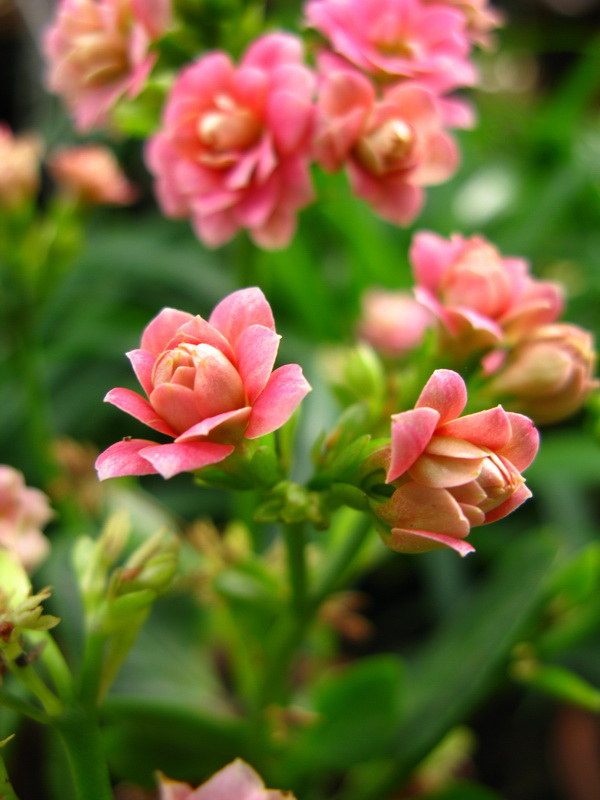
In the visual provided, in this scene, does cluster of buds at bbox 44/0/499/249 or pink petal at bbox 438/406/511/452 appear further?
cluster of buds at bbox 44/0/499/249

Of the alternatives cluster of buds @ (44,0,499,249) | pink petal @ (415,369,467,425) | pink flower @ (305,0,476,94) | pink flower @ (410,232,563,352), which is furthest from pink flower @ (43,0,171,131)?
pink petal @ (415,369,467,425)

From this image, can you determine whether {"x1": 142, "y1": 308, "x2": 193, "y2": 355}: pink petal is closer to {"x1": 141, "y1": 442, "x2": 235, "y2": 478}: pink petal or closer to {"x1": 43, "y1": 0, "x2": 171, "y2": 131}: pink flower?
{"x1": 141, "y1": 442, "x2": 235, "y2": 478}: pink petal

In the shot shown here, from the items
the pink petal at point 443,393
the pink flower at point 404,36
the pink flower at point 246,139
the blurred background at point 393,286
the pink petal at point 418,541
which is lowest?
the blurred background at point 393,286

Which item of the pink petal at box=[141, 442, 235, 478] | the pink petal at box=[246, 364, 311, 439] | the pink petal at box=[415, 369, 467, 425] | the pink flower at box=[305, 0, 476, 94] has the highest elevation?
the pink flower at box=[305, 0, 476, 94]

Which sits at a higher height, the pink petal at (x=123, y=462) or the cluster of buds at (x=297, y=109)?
the cluster of buds at (x=297, y=109)

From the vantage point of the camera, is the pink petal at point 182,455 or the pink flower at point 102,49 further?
the pink flower at point 102,49

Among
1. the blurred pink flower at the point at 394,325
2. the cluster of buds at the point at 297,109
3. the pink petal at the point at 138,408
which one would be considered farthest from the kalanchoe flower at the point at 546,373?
the blurred pink flower at the point at 394,325

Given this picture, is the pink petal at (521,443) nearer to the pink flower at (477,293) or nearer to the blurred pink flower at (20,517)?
the pink flower at (477,293)
